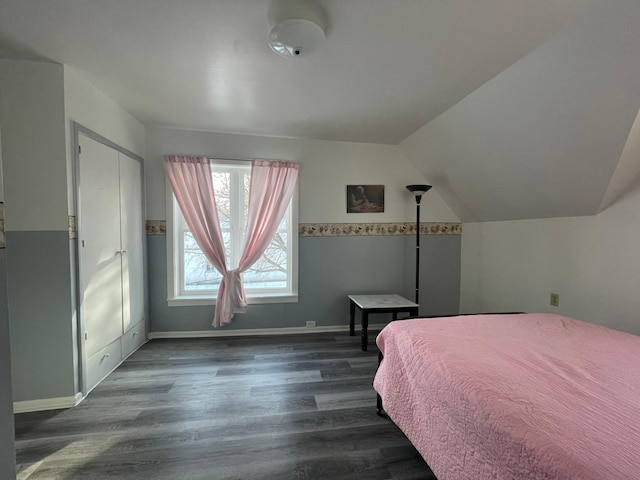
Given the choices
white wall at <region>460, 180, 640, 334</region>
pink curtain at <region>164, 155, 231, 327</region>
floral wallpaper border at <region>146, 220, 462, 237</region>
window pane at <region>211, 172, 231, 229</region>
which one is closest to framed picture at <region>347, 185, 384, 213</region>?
floral wallpaper border at <region>146, 220, 462, 237</region>

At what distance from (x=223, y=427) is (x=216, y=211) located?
6.80ft

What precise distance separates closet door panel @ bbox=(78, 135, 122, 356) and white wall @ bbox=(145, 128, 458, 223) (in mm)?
609

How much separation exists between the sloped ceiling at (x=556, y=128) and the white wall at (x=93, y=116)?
9.82 feet

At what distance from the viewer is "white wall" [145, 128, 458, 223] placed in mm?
2953

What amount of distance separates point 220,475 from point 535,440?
1448 millimetres

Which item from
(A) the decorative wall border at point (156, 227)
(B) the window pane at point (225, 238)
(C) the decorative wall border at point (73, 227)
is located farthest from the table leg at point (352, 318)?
(C) the decorative wall border at point (73, 227)

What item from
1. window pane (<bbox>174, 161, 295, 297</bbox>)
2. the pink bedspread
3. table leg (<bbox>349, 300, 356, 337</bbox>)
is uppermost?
window pane (<bbox>174, 161, 295, 297</bbox>)

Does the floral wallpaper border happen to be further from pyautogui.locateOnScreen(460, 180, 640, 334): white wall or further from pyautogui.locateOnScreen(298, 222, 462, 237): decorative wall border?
pyautogui.locateOnScreen(460, 180, 640, 334): white wall

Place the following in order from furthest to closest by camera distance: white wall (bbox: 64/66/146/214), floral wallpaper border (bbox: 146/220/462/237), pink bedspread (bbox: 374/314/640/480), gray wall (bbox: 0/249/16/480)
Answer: floral wallpaper border (bbox: 146/220/462/237) < white wall (bbox: 64/66/146/214) < gray wall (bbox: 0/249/16/480) < pink bedspread (bbox: 374/314/640/480)

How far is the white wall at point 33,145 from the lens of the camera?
1752 mm

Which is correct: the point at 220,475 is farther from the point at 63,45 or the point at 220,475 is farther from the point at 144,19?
the point at 63,45

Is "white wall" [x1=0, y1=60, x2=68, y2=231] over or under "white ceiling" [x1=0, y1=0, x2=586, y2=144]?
under

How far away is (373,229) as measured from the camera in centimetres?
334

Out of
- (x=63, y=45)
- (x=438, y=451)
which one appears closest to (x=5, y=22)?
(x=63, y=45)
